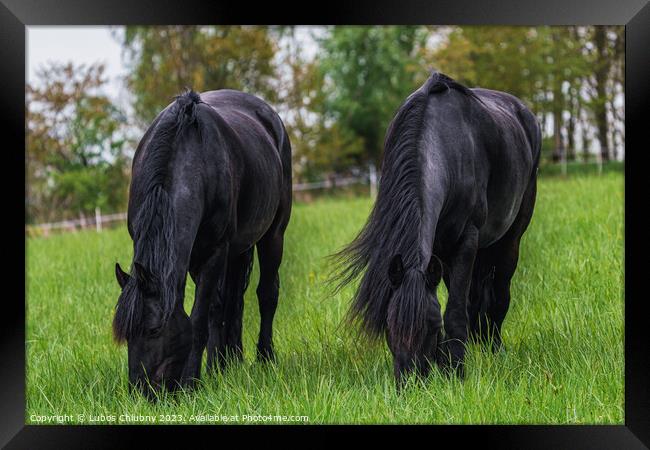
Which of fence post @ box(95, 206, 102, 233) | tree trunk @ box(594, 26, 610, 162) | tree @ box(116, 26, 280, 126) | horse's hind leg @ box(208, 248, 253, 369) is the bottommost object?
horse's hind leg @ box(208, 248, 253, 369)

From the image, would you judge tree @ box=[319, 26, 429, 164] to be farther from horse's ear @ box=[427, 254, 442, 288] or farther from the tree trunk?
horse's ear @ box=[427, 254, 442, 288]

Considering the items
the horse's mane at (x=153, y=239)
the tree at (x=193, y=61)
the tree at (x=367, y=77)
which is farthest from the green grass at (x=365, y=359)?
the tree at (x=367, y=77)

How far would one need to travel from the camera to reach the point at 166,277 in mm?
4121

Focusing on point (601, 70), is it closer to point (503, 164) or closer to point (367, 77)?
point (503, 164)

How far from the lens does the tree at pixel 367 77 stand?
64.3 ft

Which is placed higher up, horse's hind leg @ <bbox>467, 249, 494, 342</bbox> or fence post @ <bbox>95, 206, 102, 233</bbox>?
fence post @ <bbox>95, 206, 102, 233</bbox>

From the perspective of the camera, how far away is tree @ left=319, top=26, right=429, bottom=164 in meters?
19.6

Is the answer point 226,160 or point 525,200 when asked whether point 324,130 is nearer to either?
point 525,200

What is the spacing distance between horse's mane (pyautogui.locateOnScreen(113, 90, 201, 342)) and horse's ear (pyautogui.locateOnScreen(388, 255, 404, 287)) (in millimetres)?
1230

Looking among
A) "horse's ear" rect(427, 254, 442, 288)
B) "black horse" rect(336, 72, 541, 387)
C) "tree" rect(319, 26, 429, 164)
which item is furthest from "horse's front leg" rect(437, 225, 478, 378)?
"tree" rect(319, 26, 429, 164)

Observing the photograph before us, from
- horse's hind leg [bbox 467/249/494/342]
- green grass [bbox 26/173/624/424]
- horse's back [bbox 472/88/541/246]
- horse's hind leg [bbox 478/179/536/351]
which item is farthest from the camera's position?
horse's hind leg [bbox 478/179/536/351]
